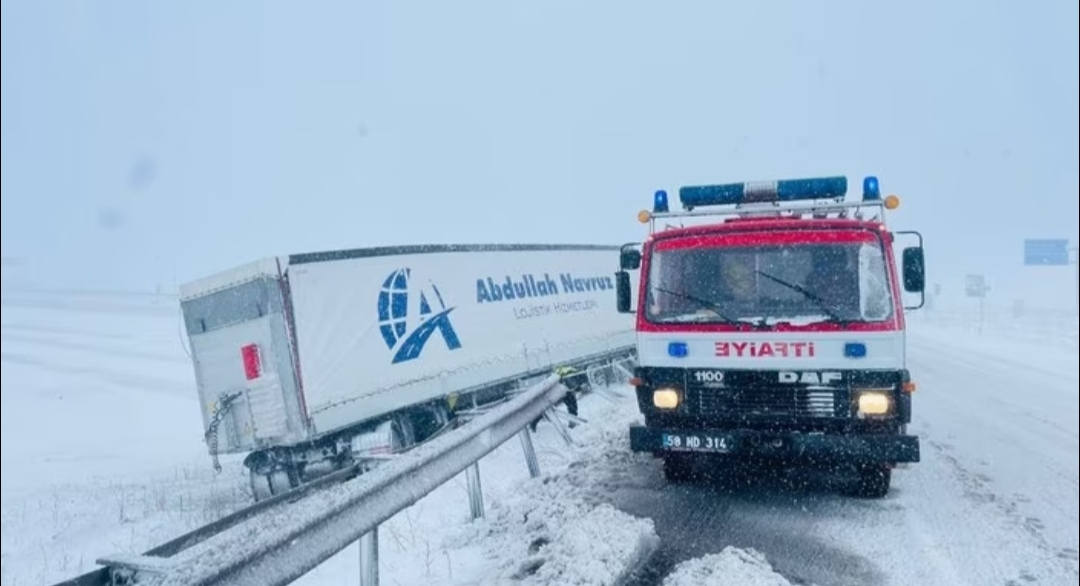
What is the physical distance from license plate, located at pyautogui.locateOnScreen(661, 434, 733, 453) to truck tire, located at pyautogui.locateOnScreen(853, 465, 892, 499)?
121 cm

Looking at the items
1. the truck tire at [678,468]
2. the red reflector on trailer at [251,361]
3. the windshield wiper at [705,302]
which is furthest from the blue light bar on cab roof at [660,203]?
the red reflector on trailer at [251,361]

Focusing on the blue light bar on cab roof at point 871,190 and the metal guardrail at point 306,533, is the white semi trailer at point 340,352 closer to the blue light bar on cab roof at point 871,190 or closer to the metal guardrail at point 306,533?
the metal guardrail at point 306,533

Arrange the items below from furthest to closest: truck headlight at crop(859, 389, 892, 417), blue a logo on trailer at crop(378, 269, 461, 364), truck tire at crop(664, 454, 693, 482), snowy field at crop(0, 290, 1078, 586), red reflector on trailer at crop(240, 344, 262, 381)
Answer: blue a logo on trailer at crop(378, 269, 461, 364), red reflector on trailer at crop(240, 344, 262, 381), truck tire at crop(664, 454, 693, 482), truck headlight at crop(859, 389, 892, 417), snowy field at crop(0, 290, 1078, 586)

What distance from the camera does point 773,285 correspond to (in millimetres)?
6270

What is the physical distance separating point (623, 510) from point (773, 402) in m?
1.47

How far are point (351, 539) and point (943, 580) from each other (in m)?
3.45

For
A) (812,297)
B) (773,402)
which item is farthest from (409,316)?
(812,297)

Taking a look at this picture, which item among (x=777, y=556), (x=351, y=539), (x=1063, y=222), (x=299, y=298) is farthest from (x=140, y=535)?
(x=1063, y=222)

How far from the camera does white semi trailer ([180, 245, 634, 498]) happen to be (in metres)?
8.47

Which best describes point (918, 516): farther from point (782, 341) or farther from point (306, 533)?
point (306, 533)

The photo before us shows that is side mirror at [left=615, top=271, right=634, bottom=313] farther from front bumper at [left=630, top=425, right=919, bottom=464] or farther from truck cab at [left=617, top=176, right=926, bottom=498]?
front bumper at [left=630, top=425, right=919, bottom=464]

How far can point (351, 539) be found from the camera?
3695mm

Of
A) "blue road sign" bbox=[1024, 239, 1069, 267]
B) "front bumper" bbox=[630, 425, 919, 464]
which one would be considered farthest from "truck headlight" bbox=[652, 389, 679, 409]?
"blue road sign" bbox=[1024, 239, 1069, 267]

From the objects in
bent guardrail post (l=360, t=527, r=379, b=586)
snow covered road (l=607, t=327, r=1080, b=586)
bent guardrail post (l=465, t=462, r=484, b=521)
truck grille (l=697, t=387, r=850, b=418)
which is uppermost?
truck grille (l=697, t=387, r=850, b=418)
